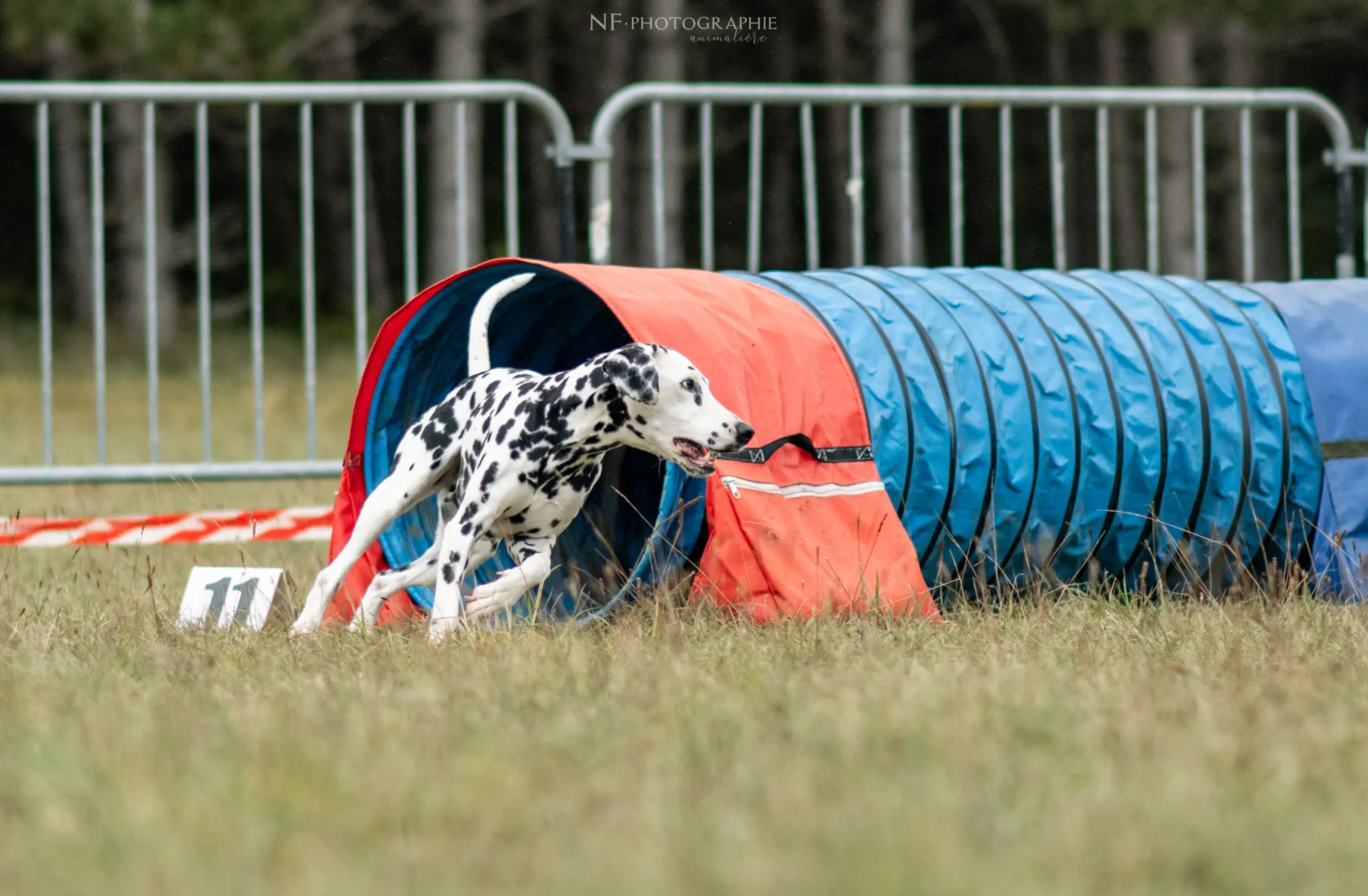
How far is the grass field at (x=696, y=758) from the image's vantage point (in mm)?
2525

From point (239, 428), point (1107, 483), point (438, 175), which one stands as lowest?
point (239, 428)

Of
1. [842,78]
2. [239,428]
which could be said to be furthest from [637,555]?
[842,78]

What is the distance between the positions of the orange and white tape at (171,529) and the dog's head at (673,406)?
2.14m

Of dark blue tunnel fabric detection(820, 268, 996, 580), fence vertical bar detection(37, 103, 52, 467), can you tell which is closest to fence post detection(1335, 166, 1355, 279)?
dark blue tunnel fabric detection(820, 268, 996, 580)

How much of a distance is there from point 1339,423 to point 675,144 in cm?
1386

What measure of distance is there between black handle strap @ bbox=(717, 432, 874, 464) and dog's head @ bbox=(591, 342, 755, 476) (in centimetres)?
20

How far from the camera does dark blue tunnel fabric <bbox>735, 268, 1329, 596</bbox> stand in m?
5.40

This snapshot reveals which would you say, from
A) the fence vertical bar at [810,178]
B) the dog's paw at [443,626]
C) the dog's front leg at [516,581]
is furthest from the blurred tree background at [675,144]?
the dog's paw at [443,626]

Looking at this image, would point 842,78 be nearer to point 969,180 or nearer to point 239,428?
point 969,180

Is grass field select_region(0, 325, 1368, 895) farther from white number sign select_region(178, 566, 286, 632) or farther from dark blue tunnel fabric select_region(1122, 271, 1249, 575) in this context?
dark blue tunnel fabric select_region(1122, 271, 1249, 575)

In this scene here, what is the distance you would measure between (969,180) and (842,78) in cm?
401

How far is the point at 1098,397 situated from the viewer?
5.61m

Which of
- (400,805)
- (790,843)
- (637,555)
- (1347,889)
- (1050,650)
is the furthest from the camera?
(637,555)

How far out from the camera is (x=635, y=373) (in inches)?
179
